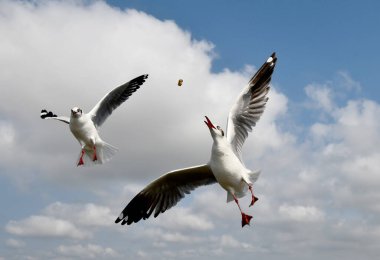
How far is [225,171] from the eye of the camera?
32.1 feet

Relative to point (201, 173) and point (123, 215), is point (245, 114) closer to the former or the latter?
point (201, 173)

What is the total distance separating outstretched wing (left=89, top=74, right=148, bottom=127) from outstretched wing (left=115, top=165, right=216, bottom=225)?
296 cm

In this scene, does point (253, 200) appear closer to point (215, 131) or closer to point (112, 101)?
point (215, 131)

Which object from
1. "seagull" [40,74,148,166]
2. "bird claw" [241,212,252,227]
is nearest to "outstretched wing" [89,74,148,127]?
"seagull" [40,74,148,166]

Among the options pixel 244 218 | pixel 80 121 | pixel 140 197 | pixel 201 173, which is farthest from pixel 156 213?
pixel 80 121

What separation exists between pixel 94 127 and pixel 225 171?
4755 mm

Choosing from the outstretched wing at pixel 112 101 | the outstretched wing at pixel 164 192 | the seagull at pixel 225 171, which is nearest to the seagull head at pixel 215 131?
the seagull at pixel 225 171

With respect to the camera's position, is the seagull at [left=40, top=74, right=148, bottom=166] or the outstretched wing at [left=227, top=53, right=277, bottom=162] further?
the seagull at [left=40, top=74, right=148, bottom=166]

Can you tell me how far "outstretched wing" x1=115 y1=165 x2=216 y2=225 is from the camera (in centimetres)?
1101

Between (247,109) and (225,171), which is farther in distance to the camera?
(247,109)

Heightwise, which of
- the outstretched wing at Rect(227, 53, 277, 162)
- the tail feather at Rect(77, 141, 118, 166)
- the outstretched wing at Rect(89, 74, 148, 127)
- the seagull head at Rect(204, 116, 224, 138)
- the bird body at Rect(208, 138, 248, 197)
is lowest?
the bird body at Rect(208, 138, 248, 197)

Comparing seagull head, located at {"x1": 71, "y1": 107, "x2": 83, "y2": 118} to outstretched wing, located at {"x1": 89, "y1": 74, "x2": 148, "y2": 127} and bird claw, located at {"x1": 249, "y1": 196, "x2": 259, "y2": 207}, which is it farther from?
bird claw, located at {"x1": 249, "y1": 196, "x2": 259, "y2": 207}

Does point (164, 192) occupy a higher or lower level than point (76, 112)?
lower

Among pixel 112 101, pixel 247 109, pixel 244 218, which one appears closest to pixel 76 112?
pixel 112 101
